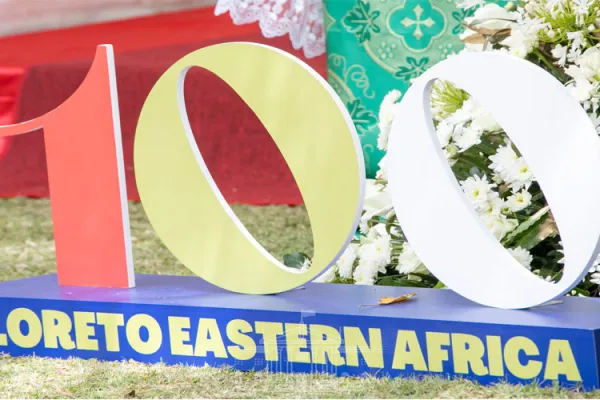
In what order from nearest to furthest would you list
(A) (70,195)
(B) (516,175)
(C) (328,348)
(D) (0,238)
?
(C) (328,348) → (B) (516,175) → (A) (70,195) → (D) (0,238)

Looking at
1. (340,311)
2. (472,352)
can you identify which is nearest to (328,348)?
(340,311)

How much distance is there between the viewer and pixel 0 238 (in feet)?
12.7

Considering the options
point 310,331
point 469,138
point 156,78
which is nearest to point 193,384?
point 310,331

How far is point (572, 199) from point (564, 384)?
29cm

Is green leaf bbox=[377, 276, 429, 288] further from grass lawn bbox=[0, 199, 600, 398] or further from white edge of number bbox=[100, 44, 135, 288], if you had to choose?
white edge of number bbox=[100, 44, 135, 288]

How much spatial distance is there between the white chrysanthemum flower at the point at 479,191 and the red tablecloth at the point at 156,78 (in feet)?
8.83

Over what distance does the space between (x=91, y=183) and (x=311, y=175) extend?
52 cm

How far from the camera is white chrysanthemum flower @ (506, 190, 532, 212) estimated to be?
1.91 meters

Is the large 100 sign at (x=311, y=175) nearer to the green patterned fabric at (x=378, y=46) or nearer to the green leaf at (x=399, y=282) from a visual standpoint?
the green leaf at (x=399, y=282)

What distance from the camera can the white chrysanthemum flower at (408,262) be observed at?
201 cm

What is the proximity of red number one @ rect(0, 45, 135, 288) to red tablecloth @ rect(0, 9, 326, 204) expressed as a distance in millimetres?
2557

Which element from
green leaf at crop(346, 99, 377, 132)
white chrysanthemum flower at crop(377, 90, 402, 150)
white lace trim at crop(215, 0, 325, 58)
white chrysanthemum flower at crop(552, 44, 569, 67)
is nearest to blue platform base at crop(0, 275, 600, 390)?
white chrysanthemum flower at crop(377, 90, 402, 150)

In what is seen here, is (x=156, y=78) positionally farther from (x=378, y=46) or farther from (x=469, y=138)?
(x=469, y=138)

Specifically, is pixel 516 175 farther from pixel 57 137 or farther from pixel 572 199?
pixel 57 137
